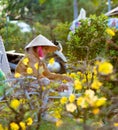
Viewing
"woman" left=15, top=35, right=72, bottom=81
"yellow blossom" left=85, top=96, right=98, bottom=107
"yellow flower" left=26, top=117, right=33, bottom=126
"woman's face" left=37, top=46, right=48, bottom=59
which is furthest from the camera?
"woman's face" left=37, top=46, right=48, bottom=59

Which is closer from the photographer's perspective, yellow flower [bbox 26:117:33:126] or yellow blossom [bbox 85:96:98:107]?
yellow blossom [bbox 85:96:98:107]

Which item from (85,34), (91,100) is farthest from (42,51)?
(91,100)

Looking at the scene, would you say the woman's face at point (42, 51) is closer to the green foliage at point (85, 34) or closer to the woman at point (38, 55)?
the woman at point (38, 55)

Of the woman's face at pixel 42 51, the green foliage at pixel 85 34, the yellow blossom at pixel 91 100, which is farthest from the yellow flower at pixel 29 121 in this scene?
the green foliage at pixel 85 34

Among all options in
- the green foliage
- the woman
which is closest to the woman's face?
the woman

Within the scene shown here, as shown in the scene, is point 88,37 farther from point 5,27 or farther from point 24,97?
point 5,27

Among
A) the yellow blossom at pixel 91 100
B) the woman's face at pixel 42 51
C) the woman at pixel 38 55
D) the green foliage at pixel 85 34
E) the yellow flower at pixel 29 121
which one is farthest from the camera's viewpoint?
the green foliage at pixel 85 34

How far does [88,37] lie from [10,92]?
4.17 metres

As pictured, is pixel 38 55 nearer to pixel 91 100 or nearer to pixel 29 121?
pixel 29 121

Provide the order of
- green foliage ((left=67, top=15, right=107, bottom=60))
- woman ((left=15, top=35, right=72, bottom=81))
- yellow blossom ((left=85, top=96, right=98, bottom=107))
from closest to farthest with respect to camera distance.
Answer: yellow blossom ((left=85, top=96, right=98, bottom=107))
woman ((left=15, top=35, right=72, bottom=81))
green foliage ((left=67, top=15, right=107, bottom=60))

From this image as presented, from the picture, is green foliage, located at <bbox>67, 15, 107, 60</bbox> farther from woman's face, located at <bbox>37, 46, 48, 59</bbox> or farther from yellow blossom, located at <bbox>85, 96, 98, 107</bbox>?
yellow blossom, located at <bbox>85, 96, 98, 107</bbox>

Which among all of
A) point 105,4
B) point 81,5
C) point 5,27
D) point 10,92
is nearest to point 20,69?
point 10,92

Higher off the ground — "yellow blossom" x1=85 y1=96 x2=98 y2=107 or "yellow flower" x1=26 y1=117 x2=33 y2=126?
"yellow blossom" x1=85 y1=96 x2=98 y2=107

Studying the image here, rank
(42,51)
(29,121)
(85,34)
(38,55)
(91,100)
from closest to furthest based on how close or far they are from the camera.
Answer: (91,100) < (29,121) < (38,55) < (42,51) < (85,34)
